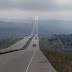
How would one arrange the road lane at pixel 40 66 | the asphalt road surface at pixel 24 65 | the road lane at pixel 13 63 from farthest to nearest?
1. the road lane at pixel 40 66
2. the asphalt road surface at pixel 24 65
3. the road lane at pixel 13 63

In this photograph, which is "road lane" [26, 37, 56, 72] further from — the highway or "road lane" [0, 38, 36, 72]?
"road lane" [0, 38, 36, 72]

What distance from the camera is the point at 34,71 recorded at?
1222 inches

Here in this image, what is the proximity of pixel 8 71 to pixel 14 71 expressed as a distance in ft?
1.91

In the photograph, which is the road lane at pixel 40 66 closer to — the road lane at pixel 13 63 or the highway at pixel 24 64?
the highway at pixel 24 64

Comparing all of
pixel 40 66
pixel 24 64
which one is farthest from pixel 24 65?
pixel 40 66

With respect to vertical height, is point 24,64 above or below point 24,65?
below

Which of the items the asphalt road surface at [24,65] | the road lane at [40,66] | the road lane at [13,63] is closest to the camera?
the road lane at [13,63]

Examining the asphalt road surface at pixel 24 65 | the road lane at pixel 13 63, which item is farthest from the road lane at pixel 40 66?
the road lane at pixel 13 63

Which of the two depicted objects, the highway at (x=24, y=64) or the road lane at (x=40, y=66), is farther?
the road lane at (x=40, y=66)

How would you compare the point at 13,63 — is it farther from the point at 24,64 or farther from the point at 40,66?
the point at 40,66

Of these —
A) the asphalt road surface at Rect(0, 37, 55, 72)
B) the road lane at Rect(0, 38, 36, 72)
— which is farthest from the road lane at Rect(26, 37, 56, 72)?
the road lane at Rect(0, 38, 36, 72)

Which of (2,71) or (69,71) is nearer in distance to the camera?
(2,71)

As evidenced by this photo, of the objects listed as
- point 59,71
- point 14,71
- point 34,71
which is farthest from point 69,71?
point 14,71

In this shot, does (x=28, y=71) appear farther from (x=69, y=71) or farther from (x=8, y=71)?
(x=69, y=71)
